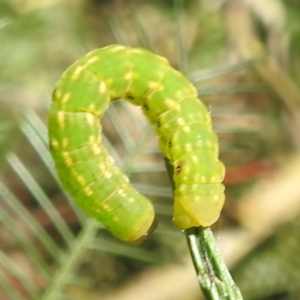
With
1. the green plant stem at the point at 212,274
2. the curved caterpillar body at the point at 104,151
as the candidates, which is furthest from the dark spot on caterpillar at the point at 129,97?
the green plant stem at the point at 212,274

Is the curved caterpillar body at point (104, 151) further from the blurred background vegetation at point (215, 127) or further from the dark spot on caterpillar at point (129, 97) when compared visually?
the blurred background vegetation at point (215, 127)

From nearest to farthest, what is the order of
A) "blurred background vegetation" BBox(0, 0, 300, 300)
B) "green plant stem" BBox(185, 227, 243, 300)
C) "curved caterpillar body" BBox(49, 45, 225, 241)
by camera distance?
1. "green plant stem" BBox(185, 227, 243, 300)
2. "curved caterpillar body" BBox(49, 45, 225, 241)
3. "blurred background vegetation" BBox(0, 0, 300, 300)

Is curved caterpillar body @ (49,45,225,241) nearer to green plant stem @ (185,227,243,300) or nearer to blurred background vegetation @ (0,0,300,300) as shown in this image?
green plant stem @ (185,227,243,300)

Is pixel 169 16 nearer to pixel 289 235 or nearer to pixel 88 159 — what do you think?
pixel 289 235

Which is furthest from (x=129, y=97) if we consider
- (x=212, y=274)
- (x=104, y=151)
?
(x=212, y=274)

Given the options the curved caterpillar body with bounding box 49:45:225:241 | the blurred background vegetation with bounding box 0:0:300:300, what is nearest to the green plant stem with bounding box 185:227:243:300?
the curved caterpillar body with bounding box 49:45:225:241
